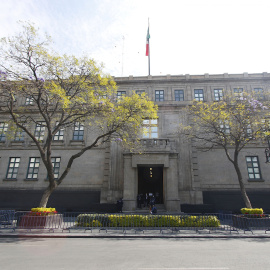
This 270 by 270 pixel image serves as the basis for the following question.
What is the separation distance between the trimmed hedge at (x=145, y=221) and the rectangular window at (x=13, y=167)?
14.2 metres

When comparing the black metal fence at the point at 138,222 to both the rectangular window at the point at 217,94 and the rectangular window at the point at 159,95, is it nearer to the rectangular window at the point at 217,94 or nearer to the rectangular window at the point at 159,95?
the rectangular window at the point at 217,94

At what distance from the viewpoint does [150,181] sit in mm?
28250

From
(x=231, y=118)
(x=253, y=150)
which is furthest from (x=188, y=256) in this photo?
(x=253, y=150)

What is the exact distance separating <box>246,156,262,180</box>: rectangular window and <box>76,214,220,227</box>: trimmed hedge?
11480 millimetres

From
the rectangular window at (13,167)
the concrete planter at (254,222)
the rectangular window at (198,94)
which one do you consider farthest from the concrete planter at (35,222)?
the rectangular window at (198,94)

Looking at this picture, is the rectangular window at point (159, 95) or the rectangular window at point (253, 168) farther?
the rectangular window at point (159, 95)

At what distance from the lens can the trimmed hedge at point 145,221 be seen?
45.1 ft

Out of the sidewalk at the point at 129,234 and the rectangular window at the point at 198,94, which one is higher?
→ the rectangular window at the point at 198,94

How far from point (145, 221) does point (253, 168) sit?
629 inches

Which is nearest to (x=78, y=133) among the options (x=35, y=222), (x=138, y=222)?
(x=35, y=222)

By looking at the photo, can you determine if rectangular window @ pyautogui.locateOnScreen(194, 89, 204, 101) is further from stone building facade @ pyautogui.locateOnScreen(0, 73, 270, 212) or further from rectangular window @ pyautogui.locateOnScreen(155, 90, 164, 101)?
rectangular window @ pyautogui.locateOnScreen(155, 90, 164, 101)

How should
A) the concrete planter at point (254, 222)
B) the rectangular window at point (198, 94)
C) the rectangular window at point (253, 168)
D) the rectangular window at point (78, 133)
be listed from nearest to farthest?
the concrete planter at point (254, 222), the rectangular window at point (253, 168), the rectangular window at point (78, 133), the rectangular window at point (198, 94)

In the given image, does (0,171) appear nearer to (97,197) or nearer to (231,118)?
(97,197)

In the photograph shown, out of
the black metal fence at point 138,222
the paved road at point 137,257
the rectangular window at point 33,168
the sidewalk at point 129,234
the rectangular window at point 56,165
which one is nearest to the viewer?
the paved road at point 137,257
